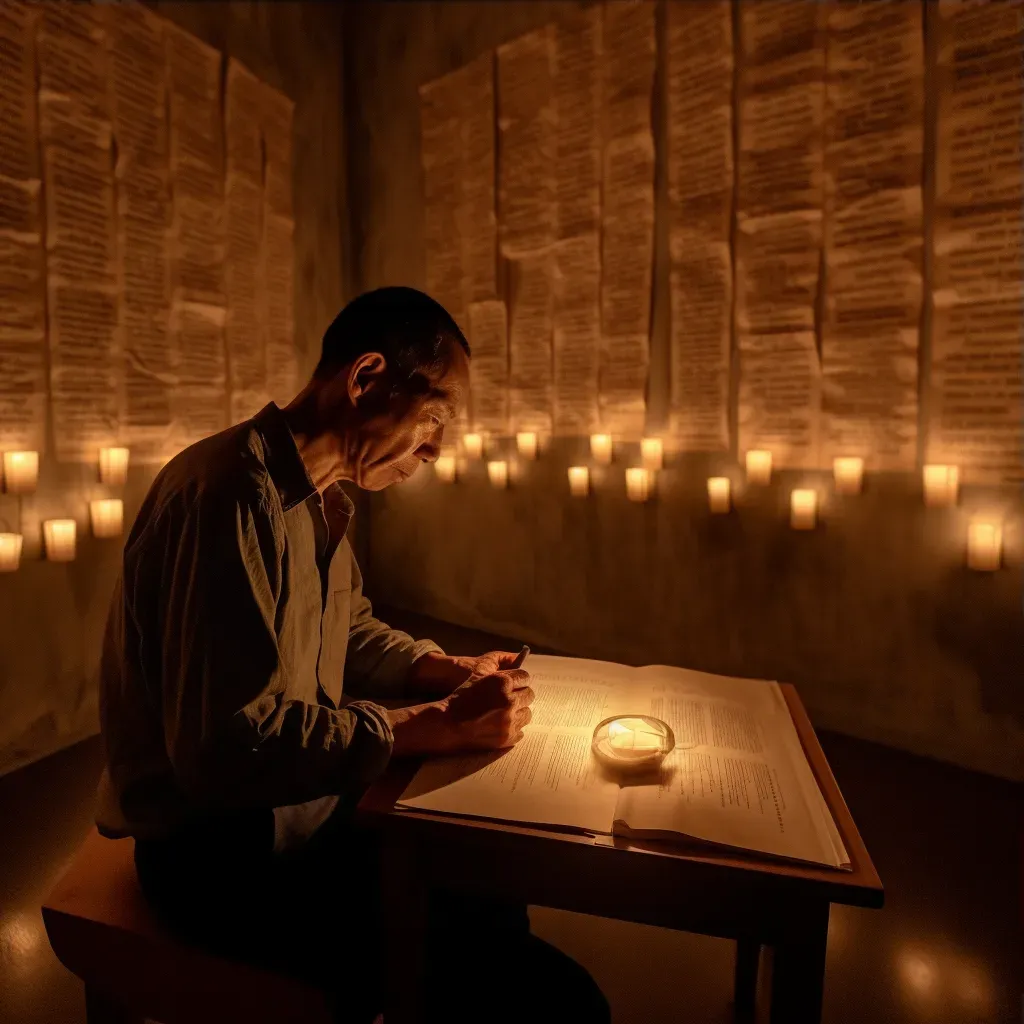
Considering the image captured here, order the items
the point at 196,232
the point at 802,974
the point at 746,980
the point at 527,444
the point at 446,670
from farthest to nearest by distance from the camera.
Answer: the point at 527,444 < the point at 196,232 < the point at 746,980 < the point at 446,670 < the point at 802,974

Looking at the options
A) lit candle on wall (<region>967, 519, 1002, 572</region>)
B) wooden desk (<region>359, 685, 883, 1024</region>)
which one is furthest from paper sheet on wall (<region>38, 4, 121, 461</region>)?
lit candle on wall (<region>967, 519, 1002, 572</region>)

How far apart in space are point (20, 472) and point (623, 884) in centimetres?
235

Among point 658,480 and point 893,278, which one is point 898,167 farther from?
point 658,480

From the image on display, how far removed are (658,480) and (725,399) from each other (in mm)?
435

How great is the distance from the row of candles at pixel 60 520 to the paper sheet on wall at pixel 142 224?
0.15m

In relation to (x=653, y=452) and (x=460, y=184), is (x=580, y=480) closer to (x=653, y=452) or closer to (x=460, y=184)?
(x=653, y=452)

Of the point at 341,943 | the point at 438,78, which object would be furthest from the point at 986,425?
the point at 438,78

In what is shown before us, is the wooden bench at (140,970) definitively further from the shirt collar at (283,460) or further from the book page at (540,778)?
the shirt collar at (283,460)

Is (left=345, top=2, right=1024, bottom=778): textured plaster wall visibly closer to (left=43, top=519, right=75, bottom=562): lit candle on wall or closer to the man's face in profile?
(left=43, top=519, right=75, bottom=562): lit candle on wall

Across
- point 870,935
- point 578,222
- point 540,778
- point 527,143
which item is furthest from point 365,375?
point 527,143

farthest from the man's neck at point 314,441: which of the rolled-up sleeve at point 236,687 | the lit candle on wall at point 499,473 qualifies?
the lit candle on wall at point 499,473

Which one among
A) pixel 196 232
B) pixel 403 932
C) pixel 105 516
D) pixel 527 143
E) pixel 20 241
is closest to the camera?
pixel 403 932

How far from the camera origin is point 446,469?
12.3 feet

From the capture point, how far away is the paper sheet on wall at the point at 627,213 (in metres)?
2.91
